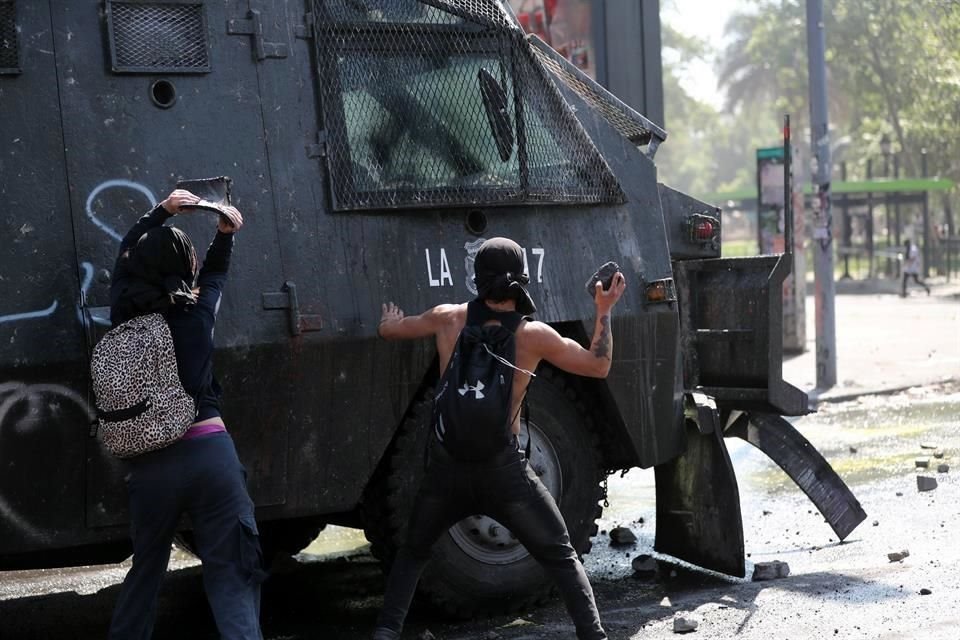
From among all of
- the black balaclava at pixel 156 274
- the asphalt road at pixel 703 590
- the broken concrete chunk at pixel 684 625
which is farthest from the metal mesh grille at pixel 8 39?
the broken concrete chunk at pixel 684 625

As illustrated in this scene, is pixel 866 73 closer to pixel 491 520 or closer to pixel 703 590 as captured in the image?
pixel 703 590

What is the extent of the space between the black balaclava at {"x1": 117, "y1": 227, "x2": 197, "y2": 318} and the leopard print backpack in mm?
63

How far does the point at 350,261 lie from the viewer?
18.7ft

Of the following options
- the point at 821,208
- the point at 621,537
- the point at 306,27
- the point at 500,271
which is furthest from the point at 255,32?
the point at 821,208

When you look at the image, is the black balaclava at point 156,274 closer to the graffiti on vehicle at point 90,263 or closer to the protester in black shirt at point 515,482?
the graffiti on vehicle at point 90,263

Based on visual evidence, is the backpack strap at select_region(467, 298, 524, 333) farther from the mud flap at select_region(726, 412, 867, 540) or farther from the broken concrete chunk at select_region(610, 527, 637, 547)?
the broken concrete chunk at select_region(610, 527, 637, 547)

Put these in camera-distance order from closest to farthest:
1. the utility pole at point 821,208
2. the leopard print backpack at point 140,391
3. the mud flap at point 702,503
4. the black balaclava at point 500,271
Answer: the leopard print backpack at point 140,391
the black balaclava at point 500,271
the mud flap at point 702,503
the utility pole at point 821,208

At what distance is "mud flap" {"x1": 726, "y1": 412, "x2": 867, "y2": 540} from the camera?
705 cm

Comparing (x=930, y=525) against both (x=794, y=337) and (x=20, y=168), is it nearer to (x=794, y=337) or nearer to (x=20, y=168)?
(x=20, y=168)

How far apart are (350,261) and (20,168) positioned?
1271 mm

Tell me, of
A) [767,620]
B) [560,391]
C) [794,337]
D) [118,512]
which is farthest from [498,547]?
[794,337]

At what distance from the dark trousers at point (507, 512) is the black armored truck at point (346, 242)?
2.37 feet

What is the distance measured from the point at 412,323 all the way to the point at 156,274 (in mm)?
1105

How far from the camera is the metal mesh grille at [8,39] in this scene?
5098 mm
